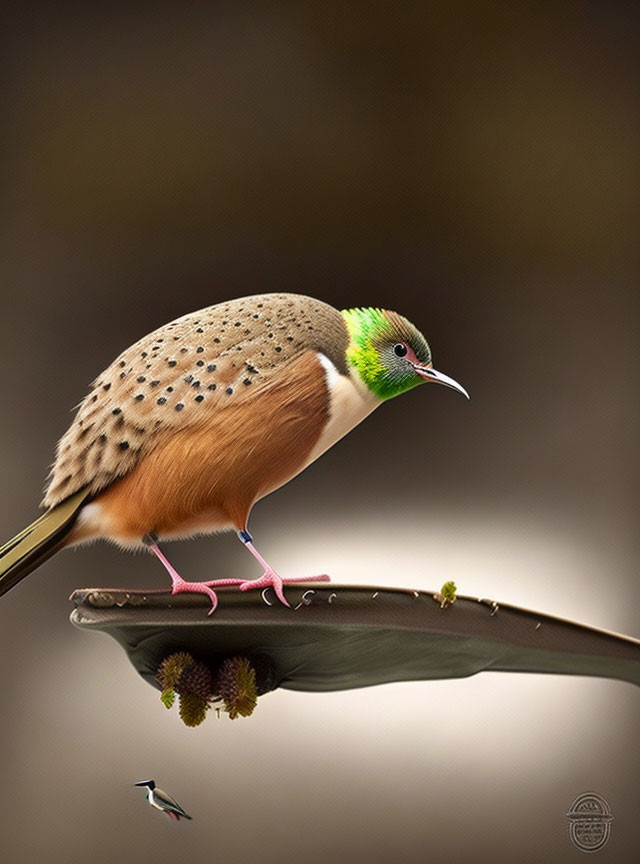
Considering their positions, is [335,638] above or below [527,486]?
below

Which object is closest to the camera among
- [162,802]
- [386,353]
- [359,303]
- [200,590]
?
[200,590]

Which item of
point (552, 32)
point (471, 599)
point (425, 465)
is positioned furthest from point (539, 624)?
point (552, 32)

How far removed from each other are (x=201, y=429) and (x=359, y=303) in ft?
1.81

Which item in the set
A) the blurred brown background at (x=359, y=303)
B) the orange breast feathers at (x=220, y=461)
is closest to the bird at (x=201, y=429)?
the orange breast feathers at (x=220, y=461)

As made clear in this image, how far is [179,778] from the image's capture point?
122cm

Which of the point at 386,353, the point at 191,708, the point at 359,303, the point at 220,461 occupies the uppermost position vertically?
the point at 359,303

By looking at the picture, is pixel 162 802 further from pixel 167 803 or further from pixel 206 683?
pixel 206 683

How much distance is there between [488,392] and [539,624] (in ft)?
2.02

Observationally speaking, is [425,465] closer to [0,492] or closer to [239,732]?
[239,732]

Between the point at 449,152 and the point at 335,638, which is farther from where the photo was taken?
the point at 449,152

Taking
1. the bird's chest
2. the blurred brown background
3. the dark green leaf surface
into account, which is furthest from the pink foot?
the blurred brown background

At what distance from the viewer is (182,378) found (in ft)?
2.53

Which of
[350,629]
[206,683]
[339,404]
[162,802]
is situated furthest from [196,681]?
[162,802]

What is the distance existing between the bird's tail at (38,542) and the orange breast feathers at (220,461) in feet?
0.06
